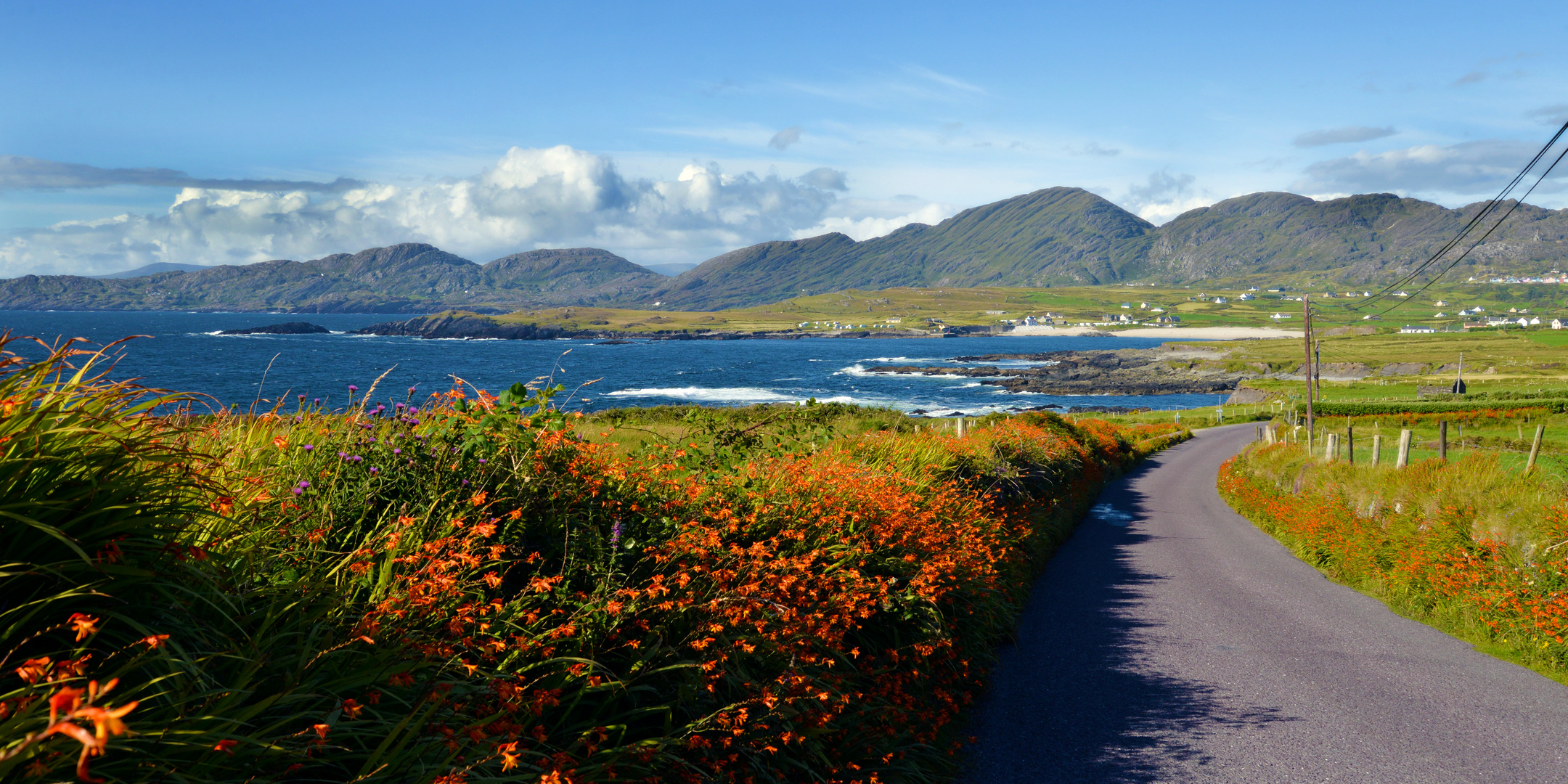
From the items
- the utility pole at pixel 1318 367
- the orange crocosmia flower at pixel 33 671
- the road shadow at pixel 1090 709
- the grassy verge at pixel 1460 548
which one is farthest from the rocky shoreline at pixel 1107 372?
the orange crocosmia flower at pixel 33 671

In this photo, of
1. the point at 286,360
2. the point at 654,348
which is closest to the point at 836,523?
the point at 286,360

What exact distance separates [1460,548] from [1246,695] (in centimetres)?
619

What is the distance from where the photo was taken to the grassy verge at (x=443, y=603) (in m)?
2.77

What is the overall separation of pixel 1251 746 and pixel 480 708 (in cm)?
659

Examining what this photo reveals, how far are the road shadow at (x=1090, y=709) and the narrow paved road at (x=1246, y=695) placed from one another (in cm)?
2

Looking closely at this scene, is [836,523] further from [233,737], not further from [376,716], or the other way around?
[233,737]

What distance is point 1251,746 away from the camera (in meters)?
6.97

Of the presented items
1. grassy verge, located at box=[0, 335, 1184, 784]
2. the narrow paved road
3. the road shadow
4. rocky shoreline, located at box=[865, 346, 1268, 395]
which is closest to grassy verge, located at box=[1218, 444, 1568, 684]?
the narrow paved road

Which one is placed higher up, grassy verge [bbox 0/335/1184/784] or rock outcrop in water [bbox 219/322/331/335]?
rock outcrop in water [bbox 219/322/331/335]

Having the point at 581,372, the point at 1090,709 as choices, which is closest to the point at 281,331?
the point at 581,372

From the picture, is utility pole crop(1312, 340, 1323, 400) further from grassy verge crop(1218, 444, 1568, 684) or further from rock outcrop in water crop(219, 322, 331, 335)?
rock outcrop in water crop(219, 322, 331, 335)

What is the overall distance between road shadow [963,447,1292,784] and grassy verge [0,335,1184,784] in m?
0.54

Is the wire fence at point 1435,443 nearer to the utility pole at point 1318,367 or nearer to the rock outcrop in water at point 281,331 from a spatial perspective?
the utility pole at point 1318,367

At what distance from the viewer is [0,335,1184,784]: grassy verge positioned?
2768 mm
